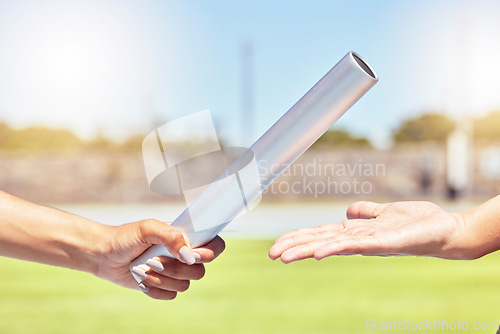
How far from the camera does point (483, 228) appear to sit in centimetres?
240

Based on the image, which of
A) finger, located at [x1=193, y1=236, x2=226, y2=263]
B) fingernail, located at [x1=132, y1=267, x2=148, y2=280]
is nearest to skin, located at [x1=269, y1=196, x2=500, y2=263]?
finger, located at [x1=193, y1=236, x2=226, y2=263]

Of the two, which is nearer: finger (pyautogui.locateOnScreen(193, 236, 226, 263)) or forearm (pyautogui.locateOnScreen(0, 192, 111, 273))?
finger (pyautogui.locateOnScreen(193, 236, 226, 263))

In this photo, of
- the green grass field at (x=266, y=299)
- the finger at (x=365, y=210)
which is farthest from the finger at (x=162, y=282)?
the green grass field at (x=266, y=299)

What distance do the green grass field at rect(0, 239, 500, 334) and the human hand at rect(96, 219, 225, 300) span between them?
8.65ft

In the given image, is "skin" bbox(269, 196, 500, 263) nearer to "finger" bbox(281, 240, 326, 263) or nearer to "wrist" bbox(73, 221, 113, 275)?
"finger" bbox(281, 240, 326, 263)

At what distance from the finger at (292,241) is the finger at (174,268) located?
0.42 metres

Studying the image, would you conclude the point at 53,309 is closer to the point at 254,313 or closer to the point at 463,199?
the point at 254,313

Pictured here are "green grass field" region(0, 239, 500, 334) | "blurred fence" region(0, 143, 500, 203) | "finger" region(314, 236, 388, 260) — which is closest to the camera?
"finger" region(314, 236, 388, 260)

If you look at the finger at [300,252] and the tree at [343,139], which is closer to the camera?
the finger at [300,252]

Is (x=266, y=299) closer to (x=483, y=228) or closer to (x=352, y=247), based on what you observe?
(x=483, y=228)

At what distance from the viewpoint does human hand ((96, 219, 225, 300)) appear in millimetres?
2129

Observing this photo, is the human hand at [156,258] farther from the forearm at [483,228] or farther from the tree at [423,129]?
the tree at [423,129]

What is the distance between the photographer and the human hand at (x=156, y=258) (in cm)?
213

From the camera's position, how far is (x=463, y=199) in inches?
837
